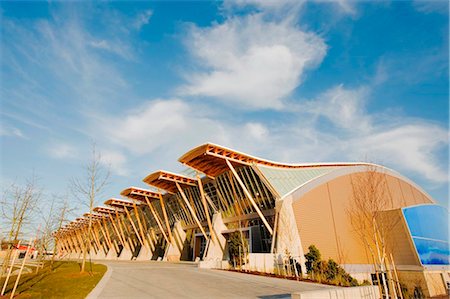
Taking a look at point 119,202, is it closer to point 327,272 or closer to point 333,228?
point 333,228

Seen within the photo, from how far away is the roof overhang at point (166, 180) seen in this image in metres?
34.7

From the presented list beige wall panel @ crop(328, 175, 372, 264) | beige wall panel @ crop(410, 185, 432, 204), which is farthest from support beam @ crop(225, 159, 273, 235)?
beige wall panel @ crop(410, 185, 432, 204)

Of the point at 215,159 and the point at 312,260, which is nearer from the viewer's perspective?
the point at 312,260

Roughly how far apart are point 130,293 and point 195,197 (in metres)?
28.3

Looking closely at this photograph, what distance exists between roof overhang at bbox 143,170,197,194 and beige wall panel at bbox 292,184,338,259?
15147 millimetres

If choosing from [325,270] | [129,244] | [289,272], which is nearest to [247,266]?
[289,272]

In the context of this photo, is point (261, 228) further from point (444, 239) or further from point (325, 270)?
point (444, 239)

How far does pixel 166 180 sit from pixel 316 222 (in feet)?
61.3

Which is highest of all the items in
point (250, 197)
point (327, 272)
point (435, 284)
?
point (250, 197)

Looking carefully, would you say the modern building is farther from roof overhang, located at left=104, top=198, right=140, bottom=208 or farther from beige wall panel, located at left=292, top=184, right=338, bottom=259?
roof overhang, located at left=104, top=198, right=140, bottom=208

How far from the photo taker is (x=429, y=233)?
3195 cm

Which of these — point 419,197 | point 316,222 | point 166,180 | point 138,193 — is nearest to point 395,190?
point 419,197

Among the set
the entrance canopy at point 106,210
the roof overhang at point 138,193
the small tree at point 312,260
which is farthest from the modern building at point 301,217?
the entrance canopy at point 106,210

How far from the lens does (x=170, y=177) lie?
1401 inches
